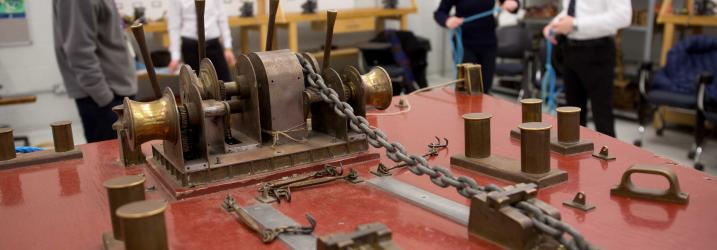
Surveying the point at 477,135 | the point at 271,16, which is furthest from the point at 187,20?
the point at 477,135

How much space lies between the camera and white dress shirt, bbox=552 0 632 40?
3.03 m

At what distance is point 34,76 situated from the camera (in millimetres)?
5121

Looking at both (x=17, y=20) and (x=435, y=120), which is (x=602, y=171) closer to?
(x=435, y=120)

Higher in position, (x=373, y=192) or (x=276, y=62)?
(x=276, y=62)

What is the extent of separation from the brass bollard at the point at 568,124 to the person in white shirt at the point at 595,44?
61.4 inches

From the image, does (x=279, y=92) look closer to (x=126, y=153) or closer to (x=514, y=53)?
(x=126, y=153)

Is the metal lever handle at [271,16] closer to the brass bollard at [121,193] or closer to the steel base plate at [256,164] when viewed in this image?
the steel base plate at [256,164]

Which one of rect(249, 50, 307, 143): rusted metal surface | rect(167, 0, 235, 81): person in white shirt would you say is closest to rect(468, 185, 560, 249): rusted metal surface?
rect(249, 50, 307, 143): rusted metal surface

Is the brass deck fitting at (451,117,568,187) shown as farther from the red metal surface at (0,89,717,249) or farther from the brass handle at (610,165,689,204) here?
the brass handle at (610,165,689,204)

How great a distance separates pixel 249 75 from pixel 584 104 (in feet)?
7.56

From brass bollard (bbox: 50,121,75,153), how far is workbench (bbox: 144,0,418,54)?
3.12 metres

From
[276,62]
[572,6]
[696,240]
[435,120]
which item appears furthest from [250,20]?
→ [696,240]

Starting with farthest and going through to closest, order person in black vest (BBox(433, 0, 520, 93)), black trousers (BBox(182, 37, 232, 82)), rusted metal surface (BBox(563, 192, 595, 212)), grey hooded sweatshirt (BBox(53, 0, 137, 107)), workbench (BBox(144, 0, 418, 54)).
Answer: workbench (BBox(144, 0, 418, 54)) < person in black vest (BBox(433, 0, 520, 93)) < black trousers (BBox(182, 37, 232, 82)) < grey hooded sweatshirt (BBox(53, 0, 137, 107)) < rusted metal surface (BBox(563, 192, 595, 212))

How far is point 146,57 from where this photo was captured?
1.55 meters
